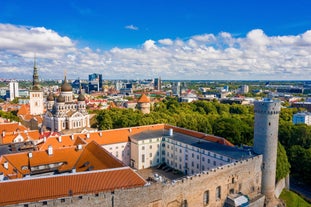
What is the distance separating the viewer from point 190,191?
2995 centimetres

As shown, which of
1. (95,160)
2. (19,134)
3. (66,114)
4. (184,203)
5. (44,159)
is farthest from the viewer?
(66,114)

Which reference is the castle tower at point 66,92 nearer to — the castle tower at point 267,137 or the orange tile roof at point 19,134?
the orange tile roof at point 19,134

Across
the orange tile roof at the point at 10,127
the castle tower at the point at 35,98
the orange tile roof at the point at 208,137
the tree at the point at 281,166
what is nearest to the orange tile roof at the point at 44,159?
the orange tile roof at the point at 208,137

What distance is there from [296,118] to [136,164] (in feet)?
232

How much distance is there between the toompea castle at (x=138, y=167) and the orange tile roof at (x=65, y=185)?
76mm

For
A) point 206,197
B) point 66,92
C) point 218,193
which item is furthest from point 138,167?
point 66,92

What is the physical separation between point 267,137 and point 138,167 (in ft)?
80.7

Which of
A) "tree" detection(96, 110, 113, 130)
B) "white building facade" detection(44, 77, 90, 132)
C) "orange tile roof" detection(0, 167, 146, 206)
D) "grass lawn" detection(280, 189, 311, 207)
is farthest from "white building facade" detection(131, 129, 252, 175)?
"tree" detection(96, 110, 113, 130)

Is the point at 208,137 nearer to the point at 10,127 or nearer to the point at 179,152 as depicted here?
the point at 179,152

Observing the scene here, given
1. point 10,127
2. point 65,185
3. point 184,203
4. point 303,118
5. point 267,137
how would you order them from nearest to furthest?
point 65,185
point 184,203
point 267,137
point 10,127
point 303,118

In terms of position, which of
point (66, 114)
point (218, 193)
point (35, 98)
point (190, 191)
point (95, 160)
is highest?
point (35, 98)

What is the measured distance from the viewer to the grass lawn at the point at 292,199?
136 ft

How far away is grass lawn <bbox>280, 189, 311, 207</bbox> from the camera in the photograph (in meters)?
41.3

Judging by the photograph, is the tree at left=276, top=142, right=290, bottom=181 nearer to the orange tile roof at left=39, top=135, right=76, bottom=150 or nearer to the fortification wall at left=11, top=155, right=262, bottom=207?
the fortification wall at left=11, top=155, right=262, bottom=207
